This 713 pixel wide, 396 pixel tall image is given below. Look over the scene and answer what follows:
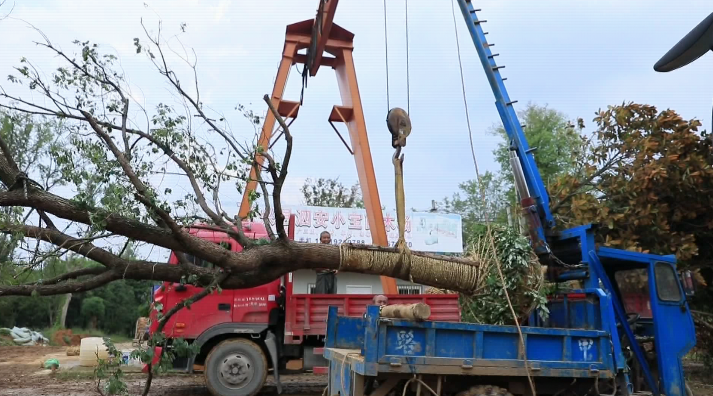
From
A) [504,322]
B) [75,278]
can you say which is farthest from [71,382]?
[504,322]

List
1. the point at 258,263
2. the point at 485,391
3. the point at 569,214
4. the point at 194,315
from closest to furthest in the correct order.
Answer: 1. the point at 485,391
2. the point at 258,263
3. the point at 194,315
4. the point at 569,214

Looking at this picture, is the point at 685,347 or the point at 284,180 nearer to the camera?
the point at 284,180

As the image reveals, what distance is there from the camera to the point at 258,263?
598 centimetres

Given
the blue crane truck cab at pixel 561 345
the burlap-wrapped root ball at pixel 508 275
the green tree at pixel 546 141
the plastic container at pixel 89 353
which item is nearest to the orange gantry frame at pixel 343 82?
the burlap-wrapped root ball at pixel 508 275

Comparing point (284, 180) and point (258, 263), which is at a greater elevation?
point (284, 180)

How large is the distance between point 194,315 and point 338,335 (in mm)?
2917

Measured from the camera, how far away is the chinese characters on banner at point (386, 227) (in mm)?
17203

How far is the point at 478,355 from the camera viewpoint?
5.02 metres

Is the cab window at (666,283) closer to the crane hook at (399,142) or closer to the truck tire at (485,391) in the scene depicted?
the truck tire at (485,391)

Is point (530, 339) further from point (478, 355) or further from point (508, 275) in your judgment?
point (508, 275)

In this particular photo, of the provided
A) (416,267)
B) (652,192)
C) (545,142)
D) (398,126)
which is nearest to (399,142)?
(398,126)

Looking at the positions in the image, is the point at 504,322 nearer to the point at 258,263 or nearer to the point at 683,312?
the point at 683,312

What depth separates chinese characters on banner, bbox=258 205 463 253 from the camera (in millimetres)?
17203

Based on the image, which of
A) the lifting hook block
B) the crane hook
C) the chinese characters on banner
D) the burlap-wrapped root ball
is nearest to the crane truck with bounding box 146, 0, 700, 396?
the burlap-wrapped root ball
